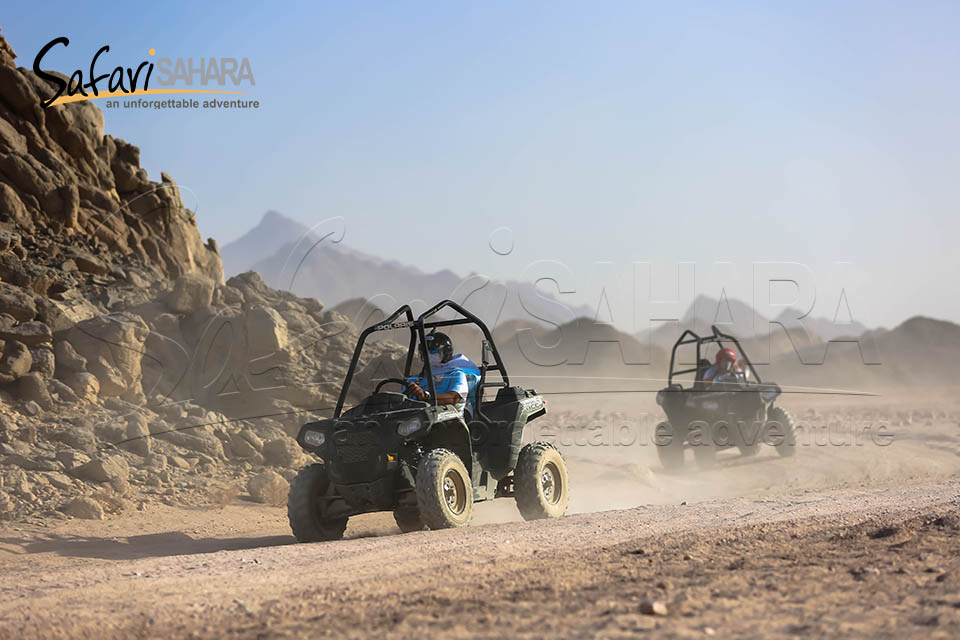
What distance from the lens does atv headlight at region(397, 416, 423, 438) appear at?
28.7 ft

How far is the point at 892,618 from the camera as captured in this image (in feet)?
14.9

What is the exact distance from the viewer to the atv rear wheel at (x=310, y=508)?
9.05 m

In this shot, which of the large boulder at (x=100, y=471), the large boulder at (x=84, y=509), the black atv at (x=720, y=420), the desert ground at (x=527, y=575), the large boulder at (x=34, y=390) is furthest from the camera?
the black atv at (x=720, y=420)

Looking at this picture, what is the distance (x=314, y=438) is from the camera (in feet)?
29.8

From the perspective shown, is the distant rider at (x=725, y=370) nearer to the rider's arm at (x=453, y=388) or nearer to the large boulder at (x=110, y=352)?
the rider's arm at (x=453, y=388)

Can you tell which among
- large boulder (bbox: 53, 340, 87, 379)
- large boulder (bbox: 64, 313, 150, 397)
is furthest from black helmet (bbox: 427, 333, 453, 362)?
large boulder (bbox: 53, 340, 87, 379)

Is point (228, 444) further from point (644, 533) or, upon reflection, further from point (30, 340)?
point (644, 533)

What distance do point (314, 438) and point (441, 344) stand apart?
1.81m

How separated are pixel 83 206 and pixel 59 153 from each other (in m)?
1.31

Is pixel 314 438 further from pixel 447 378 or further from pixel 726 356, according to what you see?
pixel 726 356

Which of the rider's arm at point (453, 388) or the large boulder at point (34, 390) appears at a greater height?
the large boulder at point (34, 390)

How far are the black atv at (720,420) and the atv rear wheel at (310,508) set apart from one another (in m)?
9.30

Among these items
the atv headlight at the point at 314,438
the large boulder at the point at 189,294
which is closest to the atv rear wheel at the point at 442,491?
the atv headlight at the point at 314,438

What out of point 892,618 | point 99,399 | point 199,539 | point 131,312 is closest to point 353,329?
point 131,312
